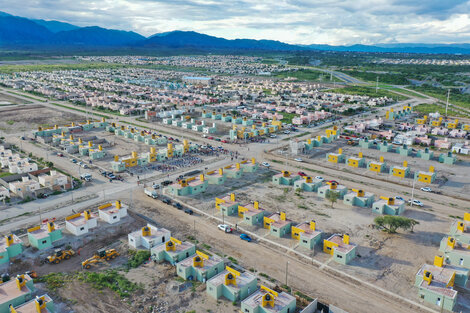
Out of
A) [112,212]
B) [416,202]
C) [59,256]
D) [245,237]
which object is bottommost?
[59,256]

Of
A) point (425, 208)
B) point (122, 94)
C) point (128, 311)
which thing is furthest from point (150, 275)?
point (122, 94)

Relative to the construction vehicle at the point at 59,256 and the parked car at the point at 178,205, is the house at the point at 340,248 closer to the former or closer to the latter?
the parked car at the point at 178,205

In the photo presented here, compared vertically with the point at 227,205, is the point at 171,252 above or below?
below

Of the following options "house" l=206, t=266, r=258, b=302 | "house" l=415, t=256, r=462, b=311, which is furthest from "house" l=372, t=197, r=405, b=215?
"house" l=206, t=266, r=258, b=302

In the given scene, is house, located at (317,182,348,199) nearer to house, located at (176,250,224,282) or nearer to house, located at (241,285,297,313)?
house, located at (176,250,224,282)

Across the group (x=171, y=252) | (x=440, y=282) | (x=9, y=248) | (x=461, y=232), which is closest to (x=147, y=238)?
(x=171, y=252)

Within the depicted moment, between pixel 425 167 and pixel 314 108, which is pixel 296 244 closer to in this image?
pixel 425 167

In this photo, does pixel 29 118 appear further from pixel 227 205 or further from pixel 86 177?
pixel 227 205
